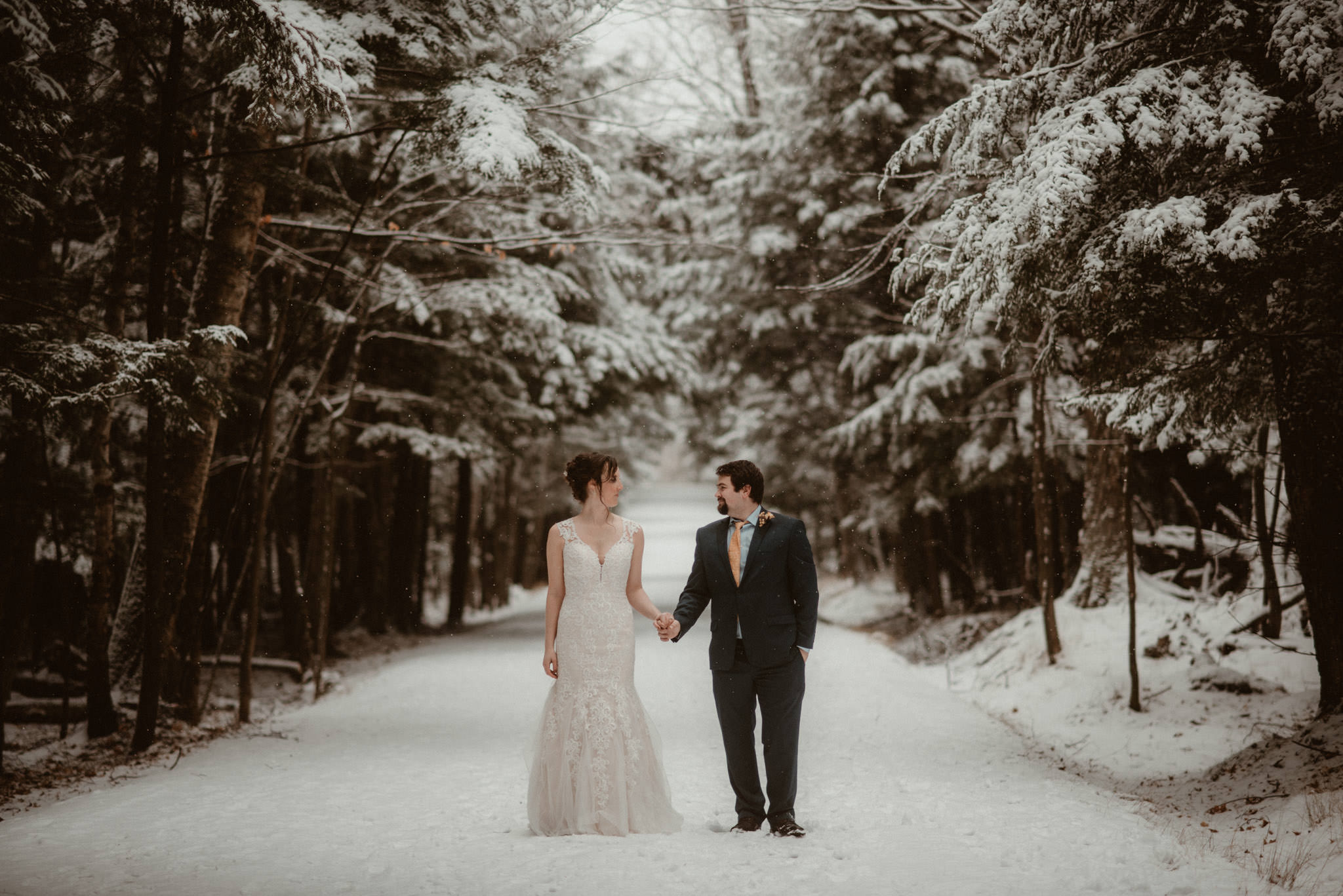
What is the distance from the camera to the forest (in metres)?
6.51

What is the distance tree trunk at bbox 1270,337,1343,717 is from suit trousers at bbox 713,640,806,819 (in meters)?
4.13

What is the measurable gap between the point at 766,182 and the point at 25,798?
44.0 ft

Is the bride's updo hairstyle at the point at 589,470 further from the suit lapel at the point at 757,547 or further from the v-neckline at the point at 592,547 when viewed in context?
the suit lapel at the point at 757,547

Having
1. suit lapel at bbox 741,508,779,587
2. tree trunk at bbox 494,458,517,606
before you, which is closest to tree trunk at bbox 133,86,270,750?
suit lapel at bbox 741,508,779,587

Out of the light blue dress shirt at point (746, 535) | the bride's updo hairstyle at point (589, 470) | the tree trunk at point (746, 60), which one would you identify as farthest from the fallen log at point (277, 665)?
the tree trunk at point (746, 60)

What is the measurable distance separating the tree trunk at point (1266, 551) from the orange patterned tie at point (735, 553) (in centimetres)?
514

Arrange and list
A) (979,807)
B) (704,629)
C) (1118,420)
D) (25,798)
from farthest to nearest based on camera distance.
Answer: (704,629) → (1118,420) → (25,798) → (979,807)

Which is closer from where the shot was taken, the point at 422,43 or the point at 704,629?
the point at 422,43

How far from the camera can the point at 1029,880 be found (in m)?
4.55

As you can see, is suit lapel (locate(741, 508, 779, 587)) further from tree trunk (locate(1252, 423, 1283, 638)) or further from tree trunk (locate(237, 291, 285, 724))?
tree trunk (locate(237, 291, 285, 724))

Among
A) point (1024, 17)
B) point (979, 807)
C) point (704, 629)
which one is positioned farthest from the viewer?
point (704, 629)

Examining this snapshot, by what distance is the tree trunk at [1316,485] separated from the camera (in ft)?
22.0

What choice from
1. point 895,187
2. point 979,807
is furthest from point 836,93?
point 979,807

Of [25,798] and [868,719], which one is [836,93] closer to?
[868,719]
